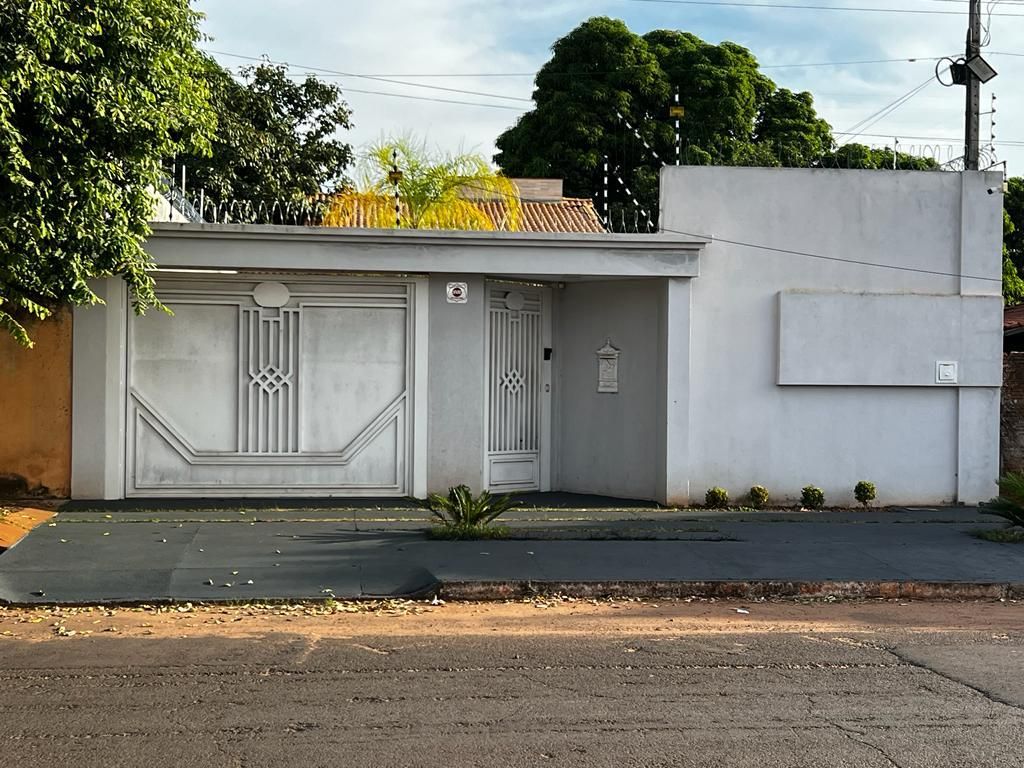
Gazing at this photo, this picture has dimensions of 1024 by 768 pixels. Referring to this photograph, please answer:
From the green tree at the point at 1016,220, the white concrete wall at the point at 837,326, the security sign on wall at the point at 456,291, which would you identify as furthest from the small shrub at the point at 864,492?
the green tree at the point at 1016,220

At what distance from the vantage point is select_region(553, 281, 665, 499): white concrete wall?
14.3 metres

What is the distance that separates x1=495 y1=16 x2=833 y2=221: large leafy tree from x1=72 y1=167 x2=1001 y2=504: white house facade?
59.3ft

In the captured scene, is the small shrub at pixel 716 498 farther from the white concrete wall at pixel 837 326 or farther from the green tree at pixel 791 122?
the green tree at pixel 791 122

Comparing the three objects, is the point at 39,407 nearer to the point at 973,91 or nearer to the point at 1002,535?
the point at 1002,535

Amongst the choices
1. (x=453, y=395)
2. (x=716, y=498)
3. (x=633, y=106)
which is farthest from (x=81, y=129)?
(x=633, y=106)

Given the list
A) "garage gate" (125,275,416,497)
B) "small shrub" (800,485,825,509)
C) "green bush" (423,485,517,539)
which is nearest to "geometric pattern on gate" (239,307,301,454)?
"garage gate" (125,275,416,497)

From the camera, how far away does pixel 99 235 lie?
10148 mm

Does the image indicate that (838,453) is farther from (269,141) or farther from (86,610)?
(269,141)

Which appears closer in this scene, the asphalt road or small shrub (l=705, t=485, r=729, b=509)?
the asphalt road

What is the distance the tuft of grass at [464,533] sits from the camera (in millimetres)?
10914

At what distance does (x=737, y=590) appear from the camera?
373 inches

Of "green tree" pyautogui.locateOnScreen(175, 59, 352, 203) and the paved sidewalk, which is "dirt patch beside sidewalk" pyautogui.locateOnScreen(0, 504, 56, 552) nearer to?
the paved sidewalk

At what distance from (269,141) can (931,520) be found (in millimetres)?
17049

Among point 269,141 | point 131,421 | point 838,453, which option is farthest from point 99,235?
point 269,141
